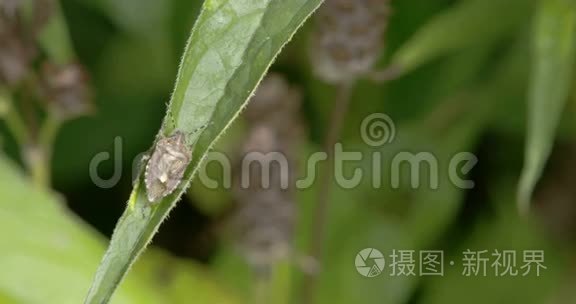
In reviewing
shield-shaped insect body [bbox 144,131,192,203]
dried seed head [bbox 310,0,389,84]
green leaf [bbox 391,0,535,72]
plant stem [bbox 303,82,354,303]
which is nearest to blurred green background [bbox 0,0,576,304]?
green leaf [bbox 391,0,535,72]

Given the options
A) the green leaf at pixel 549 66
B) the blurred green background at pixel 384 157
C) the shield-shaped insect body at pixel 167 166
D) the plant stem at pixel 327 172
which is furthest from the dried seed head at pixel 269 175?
the shield-shaped insect body at pixel 167 166

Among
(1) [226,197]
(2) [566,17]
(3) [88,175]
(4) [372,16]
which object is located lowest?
(3) [88,175]

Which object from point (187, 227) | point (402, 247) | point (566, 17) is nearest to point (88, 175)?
point (187, 227)

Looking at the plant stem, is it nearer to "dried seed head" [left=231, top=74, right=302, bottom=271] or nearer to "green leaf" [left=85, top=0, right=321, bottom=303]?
"dried seed head" [left=231, top=74, right=302, bottom=271]

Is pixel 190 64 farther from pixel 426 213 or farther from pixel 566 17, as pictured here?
pixel 426 213

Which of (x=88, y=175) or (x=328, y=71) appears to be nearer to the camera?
(x=328, y=71)

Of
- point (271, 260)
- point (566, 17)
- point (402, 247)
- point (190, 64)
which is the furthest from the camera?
point (402, 247)

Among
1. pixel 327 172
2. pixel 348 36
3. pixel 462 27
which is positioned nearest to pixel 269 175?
pixel 327 172

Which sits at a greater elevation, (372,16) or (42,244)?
(372,16)
